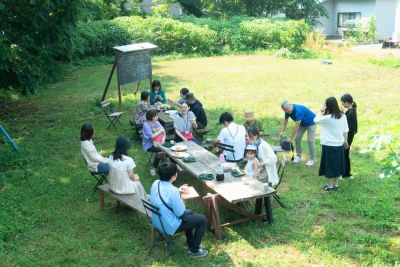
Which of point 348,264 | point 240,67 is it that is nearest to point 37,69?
point 348,264

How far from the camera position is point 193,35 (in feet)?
87.7

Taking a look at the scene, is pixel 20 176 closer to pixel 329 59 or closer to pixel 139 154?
pixel 139 154

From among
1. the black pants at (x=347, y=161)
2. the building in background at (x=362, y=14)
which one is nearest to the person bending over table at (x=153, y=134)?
the black pants at (x=347, y=161)

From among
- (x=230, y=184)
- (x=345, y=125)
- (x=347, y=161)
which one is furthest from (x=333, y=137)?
(x=230, y=184)

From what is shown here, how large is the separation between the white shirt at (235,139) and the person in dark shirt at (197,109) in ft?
6.74

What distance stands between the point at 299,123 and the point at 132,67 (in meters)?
7.36

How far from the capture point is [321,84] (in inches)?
690

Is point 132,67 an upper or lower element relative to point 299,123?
upper

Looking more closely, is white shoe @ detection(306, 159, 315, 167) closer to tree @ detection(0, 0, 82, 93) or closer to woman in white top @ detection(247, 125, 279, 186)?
woman in white top @ detection(247, 125, 279, 186)

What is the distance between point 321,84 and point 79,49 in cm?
963

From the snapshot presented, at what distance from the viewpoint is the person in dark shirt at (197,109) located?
1029cm

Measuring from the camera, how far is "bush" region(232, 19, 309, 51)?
26.6 meters

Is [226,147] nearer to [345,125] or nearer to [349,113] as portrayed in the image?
[345,125]

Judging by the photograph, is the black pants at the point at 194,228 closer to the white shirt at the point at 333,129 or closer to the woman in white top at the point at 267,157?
the woman in white top at the point at 267,157
